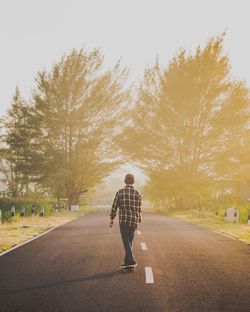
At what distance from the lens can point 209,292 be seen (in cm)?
745

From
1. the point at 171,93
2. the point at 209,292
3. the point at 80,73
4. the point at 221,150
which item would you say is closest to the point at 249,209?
the point at 221,150

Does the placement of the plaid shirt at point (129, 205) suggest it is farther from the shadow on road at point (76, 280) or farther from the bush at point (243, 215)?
the bush at point (243, 215)

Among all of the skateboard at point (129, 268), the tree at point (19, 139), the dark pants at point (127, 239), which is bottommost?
the skateboard at point (129, 268)

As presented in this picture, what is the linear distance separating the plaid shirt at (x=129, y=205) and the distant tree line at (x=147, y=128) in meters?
28.7

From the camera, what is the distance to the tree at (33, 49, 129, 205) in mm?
44719

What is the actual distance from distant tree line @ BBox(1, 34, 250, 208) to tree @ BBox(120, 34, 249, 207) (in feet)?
0.26

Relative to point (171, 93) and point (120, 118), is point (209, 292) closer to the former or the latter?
point (171, 93)

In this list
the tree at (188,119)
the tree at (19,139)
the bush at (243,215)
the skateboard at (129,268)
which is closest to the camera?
the skateboard at (129,268)

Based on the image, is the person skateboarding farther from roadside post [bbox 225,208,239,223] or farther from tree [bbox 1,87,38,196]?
tree [bbox 1,87,38,196]

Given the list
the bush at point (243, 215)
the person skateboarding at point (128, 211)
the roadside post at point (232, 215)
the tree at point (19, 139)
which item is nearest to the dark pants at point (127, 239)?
the person skateboarding at point (128, 211)

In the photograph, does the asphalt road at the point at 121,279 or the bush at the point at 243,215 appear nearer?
the asphalt road at the point at 121,279

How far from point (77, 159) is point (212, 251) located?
1334 inches

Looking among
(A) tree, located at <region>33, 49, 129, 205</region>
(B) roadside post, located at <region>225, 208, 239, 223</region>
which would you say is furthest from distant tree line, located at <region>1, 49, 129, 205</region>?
(B) roadside post, located at <region>225, 208, 239, 223</region>

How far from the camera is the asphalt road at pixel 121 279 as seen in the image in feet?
21.8
